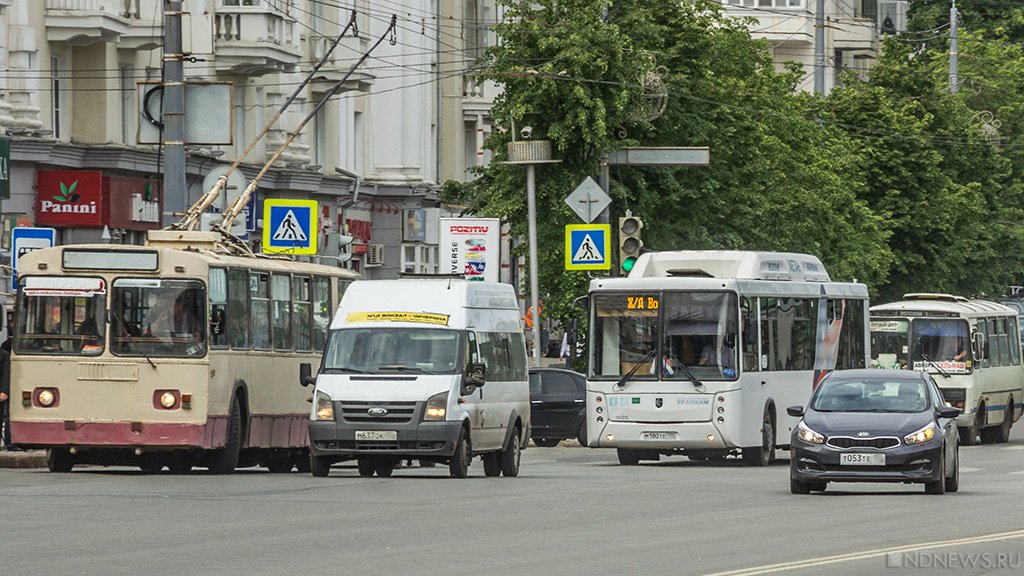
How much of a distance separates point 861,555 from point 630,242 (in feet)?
66.2

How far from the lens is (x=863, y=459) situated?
78.7 feet

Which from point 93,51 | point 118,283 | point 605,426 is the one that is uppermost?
point 93,51

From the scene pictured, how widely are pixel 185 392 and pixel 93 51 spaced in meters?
18.8

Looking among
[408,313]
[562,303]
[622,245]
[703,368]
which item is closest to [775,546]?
[408,313]

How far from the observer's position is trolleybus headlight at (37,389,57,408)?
1032 inches

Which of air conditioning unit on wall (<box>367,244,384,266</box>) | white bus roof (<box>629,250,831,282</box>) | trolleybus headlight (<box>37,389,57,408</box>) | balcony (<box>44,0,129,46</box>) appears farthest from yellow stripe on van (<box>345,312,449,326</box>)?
air conditioning unit on wall (<box>367,244,384,266</box>)

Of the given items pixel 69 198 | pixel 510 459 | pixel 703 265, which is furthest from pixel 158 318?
pixel 69 198

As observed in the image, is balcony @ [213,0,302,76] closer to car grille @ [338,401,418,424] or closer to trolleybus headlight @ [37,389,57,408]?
trolleybus headlight @ [37,389,57,408]

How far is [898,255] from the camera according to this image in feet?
216

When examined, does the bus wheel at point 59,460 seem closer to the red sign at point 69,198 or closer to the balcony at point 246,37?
the red sign at point 69,198

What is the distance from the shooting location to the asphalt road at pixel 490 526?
1545cm

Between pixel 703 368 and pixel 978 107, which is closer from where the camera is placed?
pixel 703 368

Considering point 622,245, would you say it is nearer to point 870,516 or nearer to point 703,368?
point 703,368

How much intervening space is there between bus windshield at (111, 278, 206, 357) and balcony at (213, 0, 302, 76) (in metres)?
23.2
